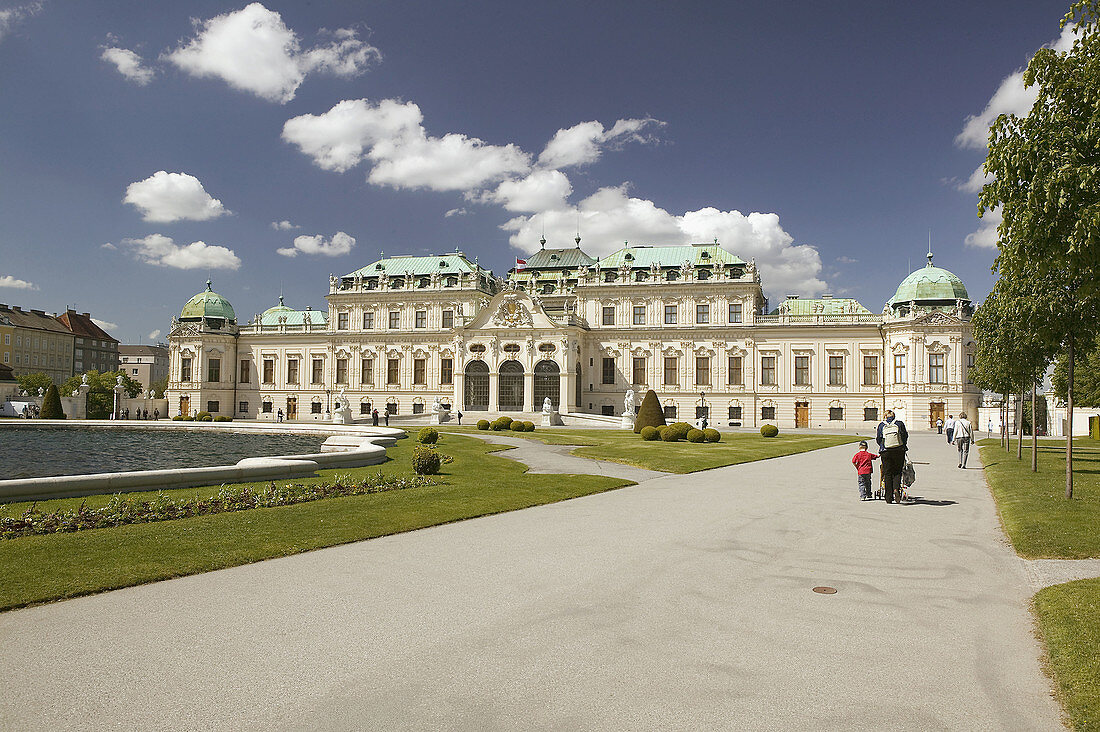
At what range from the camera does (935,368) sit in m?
62.3

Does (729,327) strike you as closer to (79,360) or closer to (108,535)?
(108,535)

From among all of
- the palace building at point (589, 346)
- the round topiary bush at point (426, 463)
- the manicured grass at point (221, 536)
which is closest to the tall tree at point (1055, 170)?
the manicured grass at point (221, 536)

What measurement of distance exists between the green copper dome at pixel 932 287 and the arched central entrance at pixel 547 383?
33924 mm

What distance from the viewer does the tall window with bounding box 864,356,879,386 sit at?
6569 centimetres

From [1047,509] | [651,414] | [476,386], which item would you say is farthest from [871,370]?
[1047,509]

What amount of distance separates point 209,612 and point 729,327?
65353 millimetres

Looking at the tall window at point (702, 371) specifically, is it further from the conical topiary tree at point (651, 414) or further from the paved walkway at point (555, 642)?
the paved walkway at point (555, 642)

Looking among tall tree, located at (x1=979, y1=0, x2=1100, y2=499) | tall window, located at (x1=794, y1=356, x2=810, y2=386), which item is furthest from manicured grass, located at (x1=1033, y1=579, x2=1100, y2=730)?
tall window, located at (x1=794, y1=356, x2=810, y2=386)

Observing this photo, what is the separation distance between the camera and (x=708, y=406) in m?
69.4

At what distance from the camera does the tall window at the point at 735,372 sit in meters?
69.1

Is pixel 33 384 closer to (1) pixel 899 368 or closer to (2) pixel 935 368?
(1) pixel 899 368

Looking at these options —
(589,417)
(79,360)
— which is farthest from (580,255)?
(79,360)

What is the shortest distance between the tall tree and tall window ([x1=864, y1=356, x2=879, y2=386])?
6036cm

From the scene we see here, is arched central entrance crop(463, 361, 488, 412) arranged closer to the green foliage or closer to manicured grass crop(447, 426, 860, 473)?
manicured grass crop(447, 426, 860, 473)
